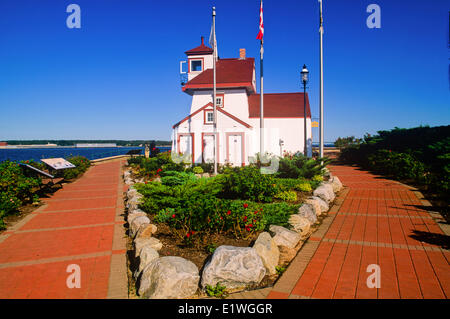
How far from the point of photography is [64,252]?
609cm

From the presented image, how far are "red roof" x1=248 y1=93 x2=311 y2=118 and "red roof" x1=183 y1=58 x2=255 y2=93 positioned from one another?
182cm

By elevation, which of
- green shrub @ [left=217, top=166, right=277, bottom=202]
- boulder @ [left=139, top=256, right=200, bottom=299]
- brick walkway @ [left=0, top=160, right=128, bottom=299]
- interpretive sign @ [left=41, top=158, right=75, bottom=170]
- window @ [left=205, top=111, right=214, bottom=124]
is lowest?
brick walkway @ [left=0, top=160, right=128, bottom=299]

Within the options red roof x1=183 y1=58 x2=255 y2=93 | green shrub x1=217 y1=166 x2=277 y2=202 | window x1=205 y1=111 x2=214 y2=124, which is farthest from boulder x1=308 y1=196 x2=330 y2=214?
red roof x1=183 y1=58 x2=255 y2=93

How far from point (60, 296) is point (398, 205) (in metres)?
9.42

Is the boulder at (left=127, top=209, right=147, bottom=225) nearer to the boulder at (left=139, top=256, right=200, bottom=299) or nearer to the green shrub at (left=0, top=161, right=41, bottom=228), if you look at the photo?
the boulder at (left=139, top=256, right=200, bottom=299)

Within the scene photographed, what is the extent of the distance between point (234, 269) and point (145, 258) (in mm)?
1559

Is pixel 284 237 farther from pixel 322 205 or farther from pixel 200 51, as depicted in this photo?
pixel 200 51

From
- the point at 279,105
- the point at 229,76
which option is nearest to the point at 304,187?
the point at 229,76

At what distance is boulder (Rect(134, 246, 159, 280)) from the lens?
4.75 m

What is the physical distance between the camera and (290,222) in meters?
6.80

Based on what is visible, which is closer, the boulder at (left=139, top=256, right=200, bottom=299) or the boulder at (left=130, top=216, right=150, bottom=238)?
the boulder at (left=139, top=256, right=200, bottom=299)

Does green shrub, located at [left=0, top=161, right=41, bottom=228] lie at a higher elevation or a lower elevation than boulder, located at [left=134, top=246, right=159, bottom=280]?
higher

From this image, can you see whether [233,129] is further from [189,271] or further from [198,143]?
[189,271]

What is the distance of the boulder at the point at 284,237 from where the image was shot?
5.65 metres
